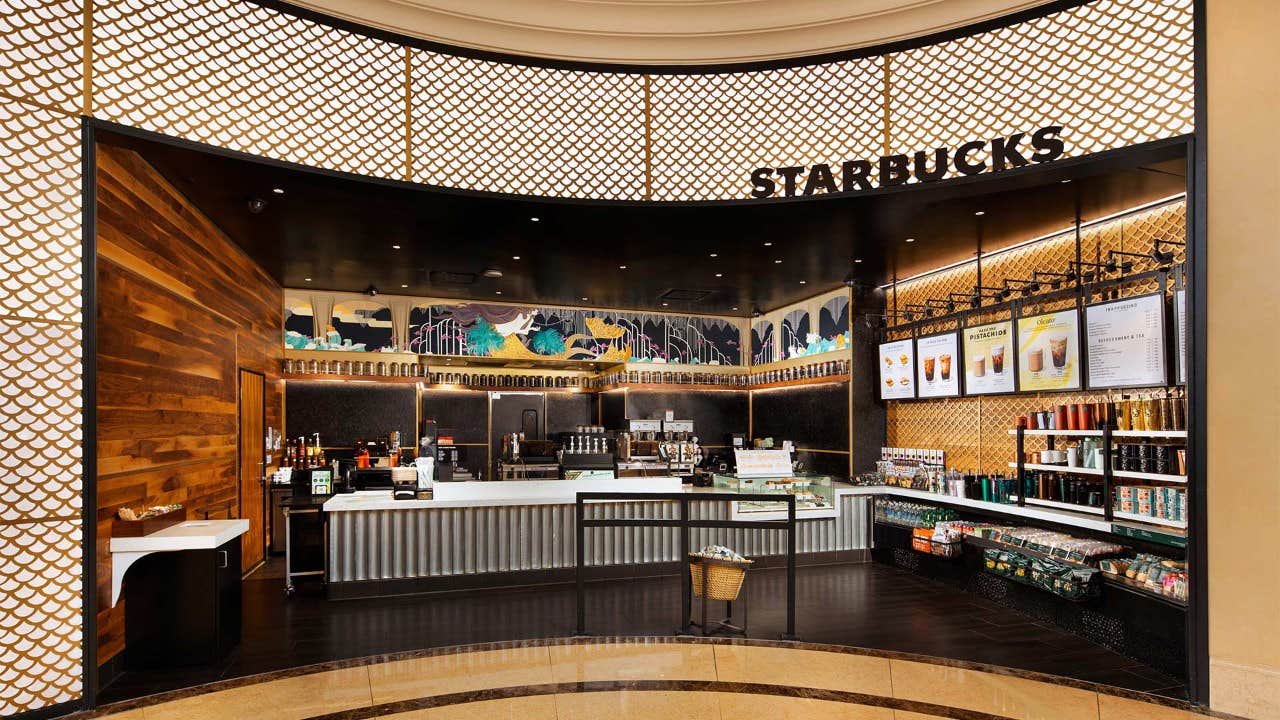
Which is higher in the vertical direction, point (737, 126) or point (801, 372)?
point (737, 126)

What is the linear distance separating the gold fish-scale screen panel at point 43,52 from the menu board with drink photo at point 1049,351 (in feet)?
24.4

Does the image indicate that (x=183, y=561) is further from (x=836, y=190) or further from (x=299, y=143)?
(x=836, y=190)

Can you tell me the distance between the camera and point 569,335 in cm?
1134

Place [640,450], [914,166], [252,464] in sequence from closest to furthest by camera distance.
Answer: [914,166]
[252,464]
[640,450]

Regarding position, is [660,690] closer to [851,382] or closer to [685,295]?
[851,382]

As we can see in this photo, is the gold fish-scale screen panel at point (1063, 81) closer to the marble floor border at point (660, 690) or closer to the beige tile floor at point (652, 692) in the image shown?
the beige tile floor at point (652, 692)

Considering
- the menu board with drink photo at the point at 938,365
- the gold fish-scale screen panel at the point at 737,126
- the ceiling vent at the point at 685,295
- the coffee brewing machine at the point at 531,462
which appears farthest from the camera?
the coffee brewing machine at the point at 531,462

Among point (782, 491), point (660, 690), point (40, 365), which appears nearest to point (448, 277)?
point (782, 491)

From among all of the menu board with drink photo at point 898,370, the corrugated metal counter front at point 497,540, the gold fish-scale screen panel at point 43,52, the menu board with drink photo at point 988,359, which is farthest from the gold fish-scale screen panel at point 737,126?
the gold fish-scale screen panel at point 43,52

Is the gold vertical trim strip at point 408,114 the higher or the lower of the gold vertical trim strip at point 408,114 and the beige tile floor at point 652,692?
the higher

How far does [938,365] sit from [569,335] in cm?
556

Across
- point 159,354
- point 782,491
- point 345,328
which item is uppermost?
point 345,328

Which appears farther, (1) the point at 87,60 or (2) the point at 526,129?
(2) the point at 526,129

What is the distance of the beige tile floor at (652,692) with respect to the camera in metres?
4.09
